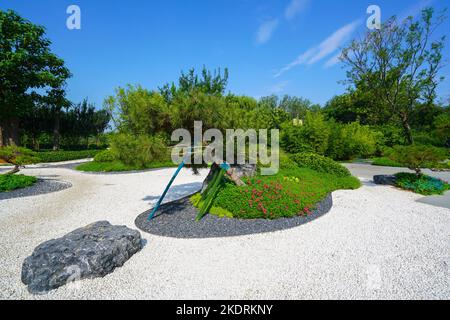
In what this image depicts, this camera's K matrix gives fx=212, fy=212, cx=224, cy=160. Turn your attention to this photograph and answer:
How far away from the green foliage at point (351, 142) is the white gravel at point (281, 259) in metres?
10.9

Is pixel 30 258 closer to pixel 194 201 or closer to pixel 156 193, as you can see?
pixel 194 201

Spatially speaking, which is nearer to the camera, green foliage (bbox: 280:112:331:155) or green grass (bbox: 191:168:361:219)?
green grass (bbox: 191:168:361:219)

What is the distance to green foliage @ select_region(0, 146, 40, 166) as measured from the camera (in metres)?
7.59

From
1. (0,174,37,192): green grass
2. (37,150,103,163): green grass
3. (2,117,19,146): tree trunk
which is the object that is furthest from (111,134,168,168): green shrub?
(2,117,19,146): tree trunk

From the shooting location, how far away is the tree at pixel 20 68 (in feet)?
52.9

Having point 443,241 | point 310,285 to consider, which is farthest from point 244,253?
point 443,241

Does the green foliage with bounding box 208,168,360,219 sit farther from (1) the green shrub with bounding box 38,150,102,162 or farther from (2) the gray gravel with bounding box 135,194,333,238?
(1) the green shrub with bounding box 38,150,102,162

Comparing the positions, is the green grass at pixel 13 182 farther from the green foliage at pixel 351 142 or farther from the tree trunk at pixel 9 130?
the green foliage at pixel 351 142

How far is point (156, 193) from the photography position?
7535mm

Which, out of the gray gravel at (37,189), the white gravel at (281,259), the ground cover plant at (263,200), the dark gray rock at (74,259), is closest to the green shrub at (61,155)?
the gray gravel at (37,189)

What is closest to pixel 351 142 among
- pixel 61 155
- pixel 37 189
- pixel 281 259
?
pixel 281 259

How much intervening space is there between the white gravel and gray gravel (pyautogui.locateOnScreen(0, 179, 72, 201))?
1.98m

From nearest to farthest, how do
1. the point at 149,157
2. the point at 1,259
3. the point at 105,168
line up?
the point at 1,259
the point at 149,157
the point at 105,168

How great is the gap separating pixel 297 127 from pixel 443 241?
43.0 feet
